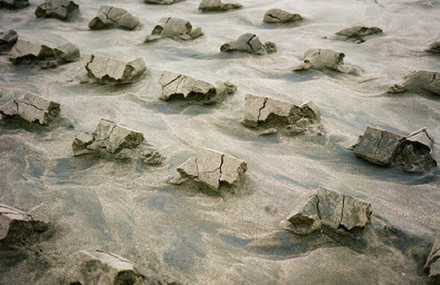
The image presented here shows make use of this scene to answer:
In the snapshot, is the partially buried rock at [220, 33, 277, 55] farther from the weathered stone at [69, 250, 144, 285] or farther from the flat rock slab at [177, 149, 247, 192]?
the weathered stone at [69, 250, 144, 285]

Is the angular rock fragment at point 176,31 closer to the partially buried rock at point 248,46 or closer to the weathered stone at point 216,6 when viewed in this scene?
the partially buried rock at point 248,46

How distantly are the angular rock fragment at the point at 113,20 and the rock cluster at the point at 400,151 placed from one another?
4058 mm

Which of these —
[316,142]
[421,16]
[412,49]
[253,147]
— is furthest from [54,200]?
[421,16]

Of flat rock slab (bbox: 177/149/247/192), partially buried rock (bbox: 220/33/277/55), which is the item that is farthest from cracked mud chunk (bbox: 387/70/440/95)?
flat rock slab (bbox: 177/149/247/192)

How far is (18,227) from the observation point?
6.35ft

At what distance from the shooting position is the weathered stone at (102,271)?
1627mm

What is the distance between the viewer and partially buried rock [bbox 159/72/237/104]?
132 inches

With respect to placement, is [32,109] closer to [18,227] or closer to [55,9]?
[18,227]

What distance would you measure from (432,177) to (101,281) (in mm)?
2184

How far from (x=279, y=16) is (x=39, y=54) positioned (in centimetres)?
342

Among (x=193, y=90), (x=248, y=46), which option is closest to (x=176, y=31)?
(x=248, y=46)

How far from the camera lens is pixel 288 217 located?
2.04m

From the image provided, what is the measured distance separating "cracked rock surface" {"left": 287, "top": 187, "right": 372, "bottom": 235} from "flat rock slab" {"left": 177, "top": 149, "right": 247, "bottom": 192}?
49 centimetres

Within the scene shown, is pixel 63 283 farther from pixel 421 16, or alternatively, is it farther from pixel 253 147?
pixel 421 16
